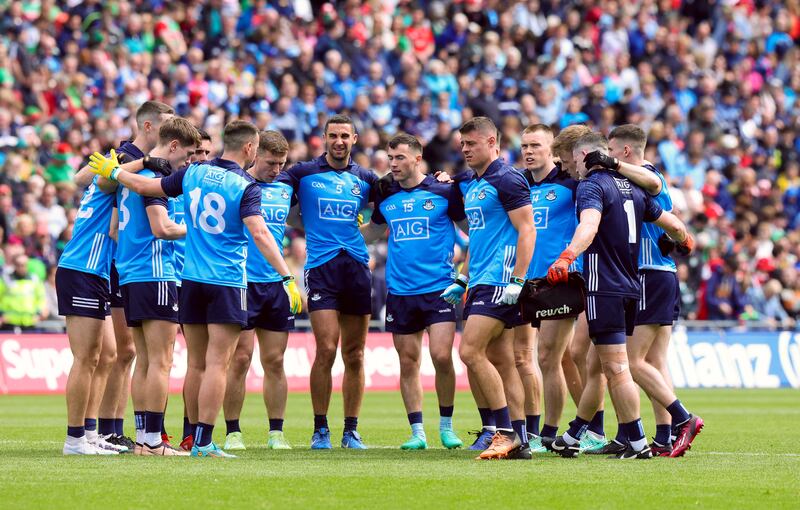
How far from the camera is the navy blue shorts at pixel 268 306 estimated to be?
1361cm

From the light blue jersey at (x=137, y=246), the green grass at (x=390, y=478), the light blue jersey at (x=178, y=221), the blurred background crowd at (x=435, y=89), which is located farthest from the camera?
the blurred background crowd at (x=435, y=89)

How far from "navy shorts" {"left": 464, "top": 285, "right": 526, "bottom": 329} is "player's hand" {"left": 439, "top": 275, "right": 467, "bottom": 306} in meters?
0.65

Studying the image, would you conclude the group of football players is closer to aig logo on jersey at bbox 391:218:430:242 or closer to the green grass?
aig logo on jersey at bbox 391:218:430:242

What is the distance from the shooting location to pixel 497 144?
12453mm

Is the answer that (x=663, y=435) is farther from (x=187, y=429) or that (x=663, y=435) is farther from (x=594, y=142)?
(x=187, y=429)

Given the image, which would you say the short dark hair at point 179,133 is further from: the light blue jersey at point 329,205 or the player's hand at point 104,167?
the light blue jersey at point 329,205

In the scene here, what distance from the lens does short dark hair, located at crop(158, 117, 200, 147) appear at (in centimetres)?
1219

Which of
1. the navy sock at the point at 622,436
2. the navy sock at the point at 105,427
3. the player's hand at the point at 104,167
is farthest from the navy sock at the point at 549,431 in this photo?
the player's hand at the point at 104,167

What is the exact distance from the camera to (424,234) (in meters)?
13.6

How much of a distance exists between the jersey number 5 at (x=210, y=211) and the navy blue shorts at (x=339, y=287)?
6.78 feet

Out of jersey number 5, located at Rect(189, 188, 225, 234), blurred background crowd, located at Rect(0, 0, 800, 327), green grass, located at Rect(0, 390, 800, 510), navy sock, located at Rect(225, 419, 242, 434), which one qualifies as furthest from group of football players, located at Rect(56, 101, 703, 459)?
blurred background crowd, located at Rect(0, 0, 800, 327)

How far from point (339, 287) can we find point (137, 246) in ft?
7.40

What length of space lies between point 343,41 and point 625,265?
18.9 m

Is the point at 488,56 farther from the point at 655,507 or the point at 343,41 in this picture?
the point at 655,507
